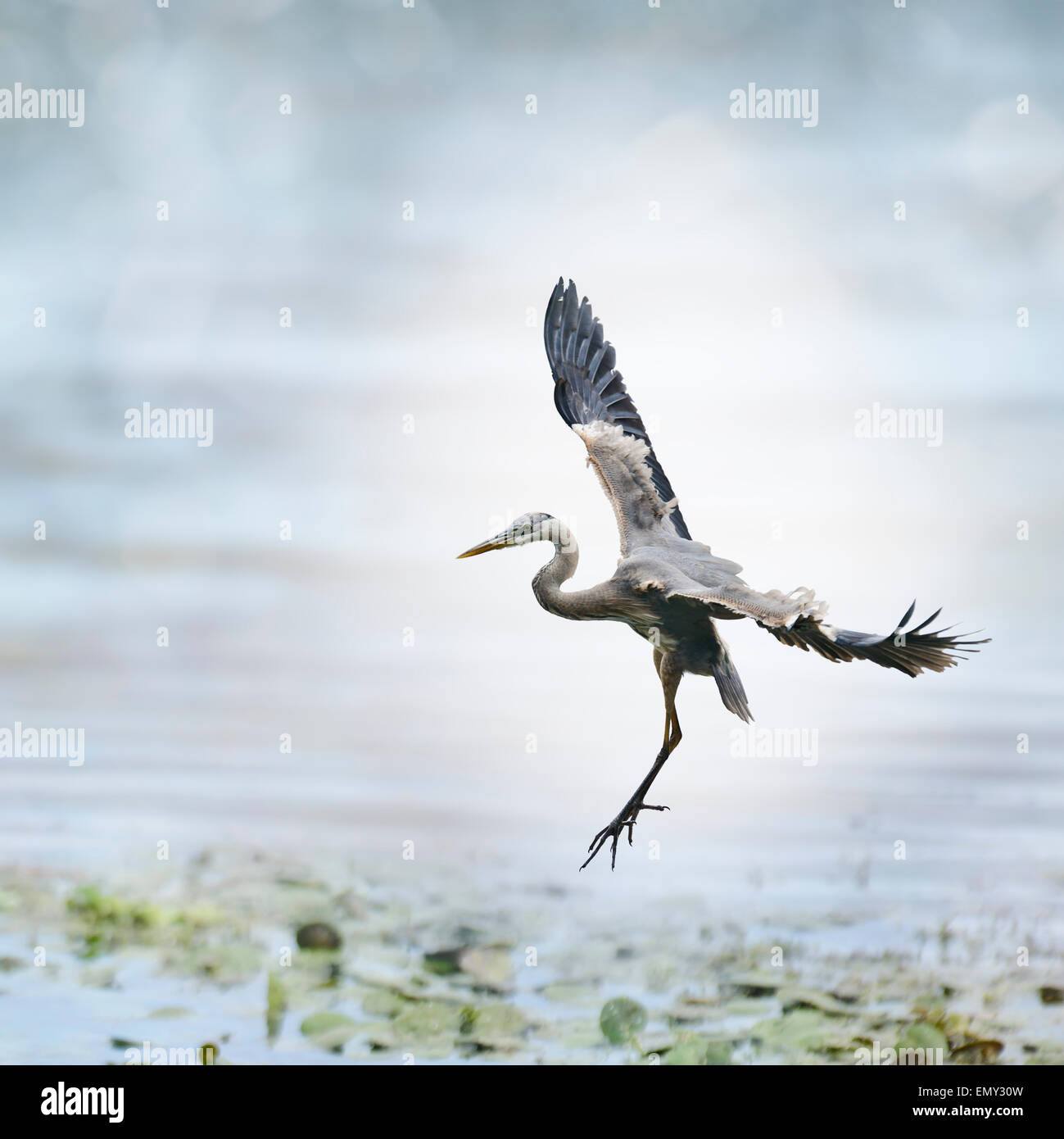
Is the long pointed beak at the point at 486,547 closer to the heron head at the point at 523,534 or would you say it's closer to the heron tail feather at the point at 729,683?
the heron head at the point at 523,534

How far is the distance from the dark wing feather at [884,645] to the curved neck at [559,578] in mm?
768

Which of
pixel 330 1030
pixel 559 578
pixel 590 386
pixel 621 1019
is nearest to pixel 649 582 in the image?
pixel 559 578

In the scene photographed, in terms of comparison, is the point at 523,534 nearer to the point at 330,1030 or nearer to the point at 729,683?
the point at 729,683

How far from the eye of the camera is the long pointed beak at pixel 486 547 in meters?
4.64

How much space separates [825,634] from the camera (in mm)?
4016

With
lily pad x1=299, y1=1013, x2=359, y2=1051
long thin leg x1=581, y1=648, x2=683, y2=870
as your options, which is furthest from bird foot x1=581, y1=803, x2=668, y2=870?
lily pad x1=299, y1=1013, x2=359, y2=1051

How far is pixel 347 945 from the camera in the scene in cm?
594

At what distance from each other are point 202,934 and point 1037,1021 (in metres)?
3.63

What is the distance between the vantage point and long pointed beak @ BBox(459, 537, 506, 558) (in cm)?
464

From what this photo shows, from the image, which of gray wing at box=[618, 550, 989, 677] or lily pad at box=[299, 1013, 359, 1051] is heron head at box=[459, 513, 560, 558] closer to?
Answer: gray wing at box=[618, 550, 989, 677]

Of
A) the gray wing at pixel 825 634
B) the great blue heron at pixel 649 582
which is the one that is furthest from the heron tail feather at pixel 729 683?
the gray wing at pixel 825 634

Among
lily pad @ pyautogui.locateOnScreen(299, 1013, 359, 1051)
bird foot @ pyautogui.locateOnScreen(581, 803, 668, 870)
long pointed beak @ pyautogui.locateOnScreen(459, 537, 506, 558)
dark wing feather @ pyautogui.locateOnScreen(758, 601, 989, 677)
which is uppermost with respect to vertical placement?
long pointed beak @ pyautogui.locateOnScreen(459, 537, 506, 558)

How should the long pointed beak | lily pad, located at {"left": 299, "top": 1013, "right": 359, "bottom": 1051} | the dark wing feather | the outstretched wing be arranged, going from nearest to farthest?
1. the dark wing feather
2. the long pointed beak
3. the outstretched wing
4. lily pad, located at {"left": 299, "top": 1013, "right": 359, "bottom": 1051}
